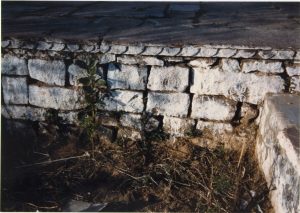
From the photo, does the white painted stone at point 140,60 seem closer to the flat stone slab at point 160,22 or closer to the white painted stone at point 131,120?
the flat stone slab at point 160,22

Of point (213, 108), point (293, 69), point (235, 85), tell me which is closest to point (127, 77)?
point (213, 108)

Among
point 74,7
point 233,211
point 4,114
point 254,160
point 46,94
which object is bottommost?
point 233,211

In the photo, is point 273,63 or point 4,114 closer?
point 273,63

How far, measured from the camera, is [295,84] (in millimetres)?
2998

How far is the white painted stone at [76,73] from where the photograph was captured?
3164mm

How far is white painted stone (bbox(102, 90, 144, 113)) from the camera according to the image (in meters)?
3.21

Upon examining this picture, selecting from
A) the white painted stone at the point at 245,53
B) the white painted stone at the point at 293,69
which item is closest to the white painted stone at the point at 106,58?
the white painted stone at the point at 245,53

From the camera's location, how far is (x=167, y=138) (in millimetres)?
3336

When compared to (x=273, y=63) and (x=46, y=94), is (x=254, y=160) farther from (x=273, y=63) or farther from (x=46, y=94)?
(x=46, y=94)

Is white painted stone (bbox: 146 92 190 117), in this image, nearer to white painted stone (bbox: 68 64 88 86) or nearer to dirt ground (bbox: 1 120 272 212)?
dirt ground (bbox: 1 120 272 212)

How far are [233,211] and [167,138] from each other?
894mm

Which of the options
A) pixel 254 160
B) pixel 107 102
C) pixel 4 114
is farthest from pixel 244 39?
pixel 4 114

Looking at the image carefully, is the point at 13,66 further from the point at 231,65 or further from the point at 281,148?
the point at 281,148

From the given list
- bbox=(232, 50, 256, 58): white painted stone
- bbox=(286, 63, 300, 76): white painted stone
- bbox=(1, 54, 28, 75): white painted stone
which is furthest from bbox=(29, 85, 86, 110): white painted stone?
bbox=(286, 63, 300, 76): white painted stone
